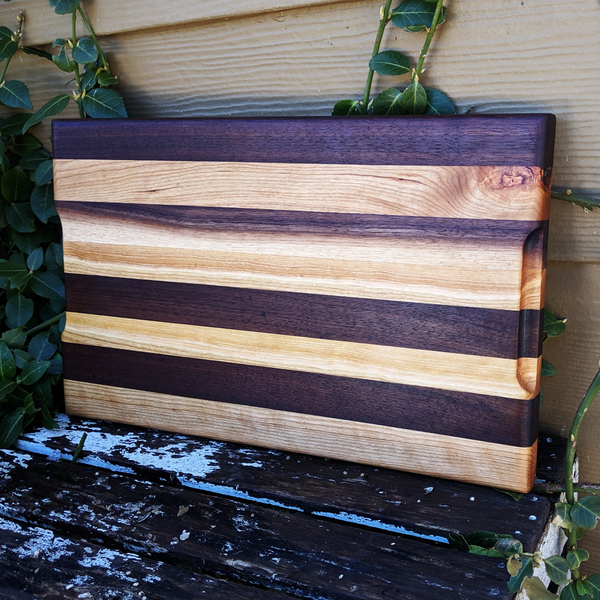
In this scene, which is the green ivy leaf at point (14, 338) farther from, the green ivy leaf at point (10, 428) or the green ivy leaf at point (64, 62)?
the green ivy leaf at point (64, 62)

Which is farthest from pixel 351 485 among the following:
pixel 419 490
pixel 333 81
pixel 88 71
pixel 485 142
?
pixel 88 71

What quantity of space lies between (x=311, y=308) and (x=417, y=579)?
413 mm

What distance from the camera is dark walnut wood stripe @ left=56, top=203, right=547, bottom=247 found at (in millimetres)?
859

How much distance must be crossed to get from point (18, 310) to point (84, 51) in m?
0.52

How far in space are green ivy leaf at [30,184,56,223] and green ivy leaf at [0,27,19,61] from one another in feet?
0.88

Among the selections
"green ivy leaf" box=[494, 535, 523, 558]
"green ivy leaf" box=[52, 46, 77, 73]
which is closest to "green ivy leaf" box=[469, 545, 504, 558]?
"green ivy leaf" box=[494, 535, 523, 558]

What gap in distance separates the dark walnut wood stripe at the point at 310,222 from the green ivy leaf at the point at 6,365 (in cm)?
27

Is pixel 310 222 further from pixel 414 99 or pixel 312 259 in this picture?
pixel 414 99

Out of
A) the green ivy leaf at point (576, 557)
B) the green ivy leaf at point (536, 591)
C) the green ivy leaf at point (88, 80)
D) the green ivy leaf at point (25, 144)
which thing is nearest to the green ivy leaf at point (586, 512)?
the green ivy leaf at point (576, 557)

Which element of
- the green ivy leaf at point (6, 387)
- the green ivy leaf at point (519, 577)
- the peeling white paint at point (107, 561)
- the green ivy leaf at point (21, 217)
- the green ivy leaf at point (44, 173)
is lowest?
the peeling white paint at point (107, 561)

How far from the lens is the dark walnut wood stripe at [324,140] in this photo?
2.74 ft

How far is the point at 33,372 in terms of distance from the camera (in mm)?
1170

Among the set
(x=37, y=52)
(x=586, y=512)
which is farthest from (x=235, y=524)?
(x=37, y=52)

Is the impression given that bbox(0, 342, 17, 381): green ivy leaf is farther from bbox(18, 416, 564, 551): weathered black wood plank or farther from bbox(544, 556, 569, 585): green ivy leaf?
bbox(544, 556, 569, 585): green ivy leaf
